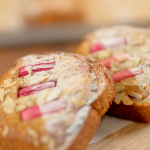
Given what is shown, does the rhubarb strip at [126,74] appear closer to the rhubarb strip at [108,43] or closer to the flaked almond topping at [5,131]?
the rhubarb strip at [108,43]

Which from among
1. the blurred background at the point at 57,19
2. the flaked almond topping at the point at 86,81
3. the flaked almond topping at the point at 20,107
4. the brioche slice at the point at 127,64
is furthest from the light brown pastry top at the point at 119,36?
the blurred background at the point at 57,19

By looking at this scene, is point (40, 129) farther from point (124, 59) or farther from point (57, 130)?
point (124, 59)

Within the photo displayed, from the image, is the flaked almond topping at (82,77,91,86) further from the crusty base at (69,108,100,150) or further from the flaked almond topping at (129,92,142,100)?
the flaked almond topping at (129,92,142,100)

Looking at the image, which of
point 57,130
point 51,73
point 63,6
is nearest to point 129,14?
point 63,6

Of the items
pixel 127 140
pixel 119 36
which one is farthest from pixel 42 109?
pixel 119 36

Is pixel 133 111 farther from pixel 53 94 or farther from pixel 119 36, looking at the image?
pixel 119 36

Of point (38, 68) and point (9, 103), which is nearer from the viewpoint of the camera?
point (9, 103)
